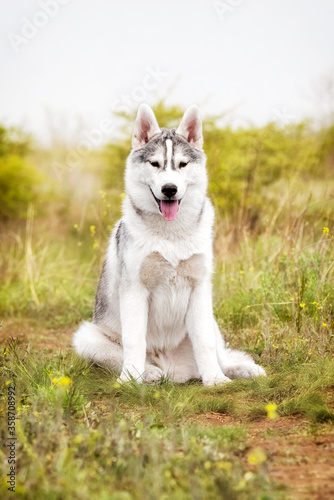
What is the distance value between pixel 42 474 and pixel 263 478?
35.0 inches

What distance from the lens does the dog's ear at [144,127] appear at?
402cm

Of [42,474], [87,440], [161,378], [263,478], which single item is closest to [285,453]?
[263,478]

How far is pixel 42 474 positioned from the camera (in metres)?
2.06

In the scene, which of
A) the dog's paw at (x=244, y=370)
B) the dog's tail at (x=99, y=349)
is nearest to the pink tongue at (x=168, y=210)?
the dog's tail at (x=99, y=349)

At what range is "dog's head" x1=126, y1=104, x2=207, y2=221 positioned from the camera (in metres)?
3.77

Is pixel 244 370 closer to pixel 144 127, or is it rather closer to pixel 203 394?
pixel 203 394

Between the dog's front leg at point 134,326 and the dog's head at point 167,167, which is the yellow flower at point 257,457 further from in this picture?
the dog's head at point 167,167

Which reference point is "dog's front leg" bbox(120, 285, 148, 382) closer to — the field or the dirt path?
the field

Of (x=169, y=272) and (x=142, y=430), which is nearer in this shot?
(x=142, y=430)

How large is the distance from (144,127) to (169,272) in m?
1.18

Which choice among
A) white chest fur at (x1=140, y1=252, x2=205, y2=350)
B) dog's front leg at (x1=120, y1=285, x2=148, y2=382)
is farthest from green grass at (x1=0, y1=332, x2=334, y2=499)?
white chest fur at (x1=140, y1=252, x2=205, y2=350)

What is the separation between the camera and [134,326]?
388 centimetres

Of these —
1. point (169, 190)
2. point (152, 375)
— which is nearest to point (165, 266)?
point (169, 190)

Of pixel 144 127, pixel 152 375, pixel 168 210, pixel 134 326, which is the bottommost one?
pixel 152 375
